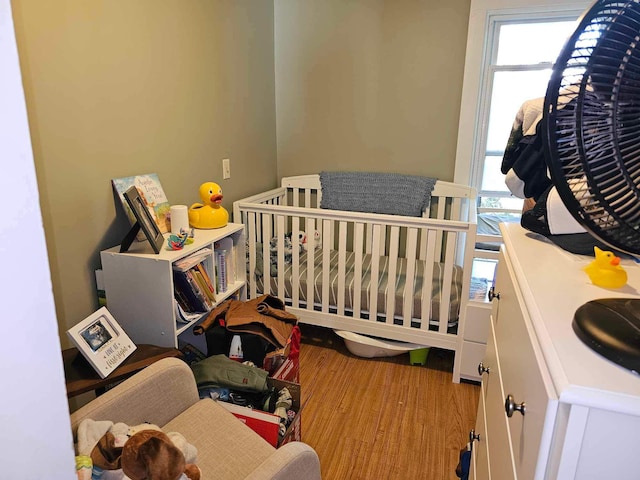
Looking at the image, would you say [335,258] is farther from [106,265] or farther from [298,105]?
[106,265]

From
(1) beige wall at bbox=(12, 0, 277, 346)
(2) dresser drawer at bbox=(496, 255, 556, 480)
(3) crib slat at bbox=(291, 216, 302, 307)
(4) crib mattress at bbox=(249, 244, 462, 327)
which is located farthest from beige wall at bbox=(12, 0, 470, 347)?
(2) dresser drawer at bbox=(496, 255, 556, 480)

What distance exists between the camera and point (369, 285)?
233 cm

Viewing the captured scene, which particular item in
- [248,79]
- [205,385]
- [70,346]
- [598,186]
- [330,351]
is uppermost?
[248,79]

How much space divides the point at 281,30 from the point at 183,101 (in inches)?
46.4

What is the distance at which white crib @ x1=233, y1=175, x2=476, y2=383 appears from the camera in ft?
7.12

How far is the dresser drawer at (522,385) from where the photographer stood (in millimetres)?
560

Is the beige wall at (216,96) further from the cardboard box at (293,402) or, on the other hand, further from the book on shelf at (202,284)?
the cardboard box at (293,402)

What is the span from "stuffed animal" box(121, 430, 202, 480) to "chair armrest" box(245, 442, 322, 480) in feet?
0.58

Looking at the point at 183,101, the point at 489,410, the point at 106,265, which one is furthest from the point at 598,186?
the point at 183,101

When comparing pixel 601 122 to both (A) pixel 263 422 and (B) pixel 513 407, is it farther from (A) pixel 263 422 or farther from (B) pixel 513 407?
(A) pixel 263 422

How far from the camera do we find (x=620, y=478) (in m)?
0.50

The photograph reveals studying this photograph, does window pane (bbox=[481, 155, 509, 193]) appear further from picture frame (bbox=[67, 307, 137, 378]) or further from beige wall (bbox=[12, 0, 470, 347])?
picture frame (bbox=[67, 307, 137, 378])

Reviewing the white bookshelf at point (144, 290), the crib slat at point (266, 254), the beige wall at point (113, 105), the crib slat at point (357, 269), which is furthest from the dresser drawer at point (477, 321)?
the beige wall at point (113, 105)

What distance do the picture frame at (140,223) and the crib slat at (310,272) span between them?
0.88 metres
